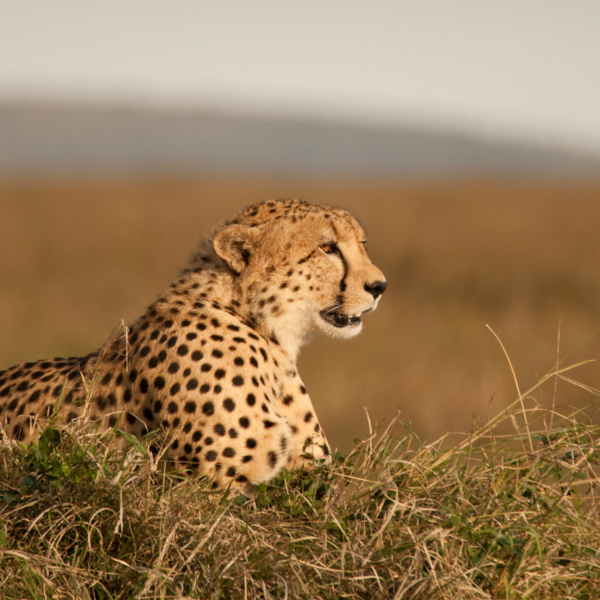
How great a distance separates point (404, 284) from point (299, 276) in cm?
1037

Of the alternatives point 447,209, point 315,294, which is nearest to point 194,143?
point 447,209

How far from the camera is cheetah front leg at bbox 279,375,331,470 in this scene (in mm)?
3117

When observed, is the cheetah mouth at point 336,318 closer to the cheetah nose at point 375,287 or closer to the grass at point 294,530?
the cheetah nose at point 375,287

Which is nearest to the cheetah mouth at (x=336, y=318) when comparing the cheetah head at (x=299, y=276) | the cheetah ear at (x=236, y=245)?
the cheetah head at (x=299, y=276)

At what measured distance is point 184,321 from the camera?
10.4 ft

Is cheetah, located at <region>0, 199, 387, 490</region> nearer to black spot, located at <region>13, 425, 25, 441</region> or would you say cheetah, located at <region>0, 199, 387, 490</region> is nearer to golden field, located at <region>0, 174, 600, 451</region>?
black spot, located at <region>13, 425, 25, 441</region>

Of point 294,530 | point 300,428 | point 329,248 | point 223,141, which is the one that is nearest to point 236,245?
point 329,248

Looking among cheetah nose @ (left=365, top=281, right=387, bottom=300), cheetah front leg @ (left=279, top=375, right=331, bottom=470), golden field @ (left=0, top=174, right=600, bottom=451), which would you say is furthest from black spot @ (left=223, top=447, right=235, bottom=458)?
golden field @ (left=0, top=174, right=600, bottom=451)

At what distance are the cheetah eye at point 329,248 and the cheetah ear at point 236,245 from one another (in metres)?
0.27

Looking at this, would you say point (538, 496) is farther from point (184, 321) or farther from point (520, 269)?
point (520, 269)

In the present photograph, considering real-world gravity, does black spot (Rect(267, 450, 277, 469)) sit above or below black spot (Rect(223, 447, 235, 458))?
below

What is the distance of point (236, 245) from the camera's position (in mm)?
3404

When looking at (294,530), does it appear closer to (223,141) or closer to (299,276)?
(299,276)

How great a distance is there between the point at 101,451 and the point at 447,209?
15341 mm
